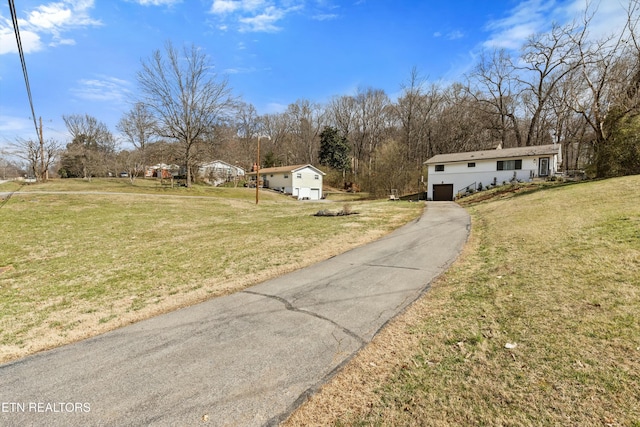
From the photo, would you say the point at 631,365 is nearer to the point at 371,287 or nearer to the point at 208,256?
the point at 371,287

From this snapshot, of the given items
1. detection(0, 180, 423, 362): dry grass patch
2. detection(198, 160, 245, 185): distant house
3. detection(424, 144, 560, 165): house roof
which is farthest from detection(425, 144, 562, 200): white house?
detection(198, 160, 245, 185): distant house

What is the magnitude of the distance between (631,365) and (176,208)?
21294mm

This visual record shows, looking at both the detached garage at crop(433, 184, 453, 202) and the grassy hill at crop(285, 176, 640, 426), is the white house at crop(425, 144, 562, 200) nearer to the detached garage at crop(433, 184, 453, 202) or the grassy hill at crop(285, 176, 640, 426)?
the detached garage at crop(433, 184, 453, 202)

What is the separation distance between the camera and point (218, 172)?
151ft

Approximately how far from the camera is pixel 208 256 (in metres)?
8.25

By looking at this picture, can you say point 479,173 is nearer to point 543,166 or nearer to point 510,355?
point 543,166

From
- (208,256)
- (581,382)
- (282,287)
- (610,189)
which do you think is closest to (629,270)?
(581,382)

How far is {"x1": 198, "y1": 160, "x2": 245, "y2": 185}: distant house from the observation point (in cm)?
4462

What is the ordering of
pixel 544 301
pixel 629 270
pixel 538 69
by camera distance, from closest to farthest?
pixel 544 301 < pixel 629 270 < pixel 538 69

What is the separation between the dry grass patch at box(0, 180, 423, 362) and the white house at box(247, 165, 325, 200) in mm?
26852

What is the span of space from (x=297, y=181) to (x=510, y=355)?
40431mm

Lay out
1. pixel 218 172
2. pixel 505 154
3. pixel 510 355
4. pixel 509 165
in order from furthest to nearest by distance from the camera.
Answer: pixel 218 172, pixel 505 154, pixel 509 165, pixel 510 355

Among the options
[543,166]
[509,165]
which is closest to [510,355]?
[509,165]

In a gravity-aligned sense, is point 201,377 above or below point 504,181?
below
